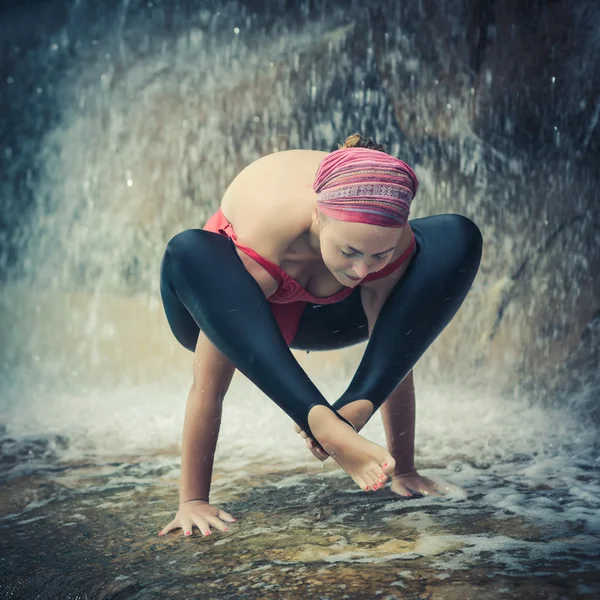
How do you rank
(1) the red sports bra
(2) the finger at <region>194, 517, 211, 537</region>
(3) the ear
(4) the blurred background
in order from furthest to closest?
1. (4) the blurred background
2. (2) the finger at <region>194, 517, 211, 537</region>
3. (1) the red sports bra
4. (3) the ear

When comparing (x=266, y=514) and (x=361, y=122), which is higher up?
(x=361, y=122)

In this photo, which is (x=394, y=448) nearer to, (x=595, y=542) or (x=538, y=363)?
(x=595, y=542)

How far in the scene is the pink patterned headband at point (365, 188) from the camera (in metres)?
1.97

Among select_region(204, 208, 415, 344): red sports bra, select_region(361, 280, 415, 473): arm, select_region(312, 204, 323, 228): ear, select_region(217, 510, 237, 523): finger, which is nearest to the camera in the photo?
select_region(312, 204, 323, 228): ear

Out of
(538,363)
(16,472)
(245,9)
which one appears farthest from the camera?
(245,9)

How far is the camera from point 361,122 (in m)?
5.52

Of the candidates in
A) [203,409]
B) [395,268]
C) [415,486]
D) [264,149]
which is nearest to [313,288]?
[395,268]

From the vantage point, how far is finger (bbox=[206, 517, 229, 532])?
2.37 meters

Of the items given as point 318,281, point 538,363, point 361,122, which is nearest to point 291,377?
point 318,281

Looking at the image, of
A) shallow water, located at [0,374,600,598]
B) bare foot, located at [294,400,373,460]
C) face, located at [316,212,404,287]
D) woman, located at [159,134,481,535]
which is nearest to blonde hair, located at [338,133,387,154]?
woman, located at [159,134,481,535]

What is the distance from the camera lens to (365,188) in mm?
1974

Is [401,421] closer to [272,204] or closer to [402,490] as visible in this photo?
[402,490]

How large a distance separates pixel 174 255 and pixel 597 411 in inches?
115

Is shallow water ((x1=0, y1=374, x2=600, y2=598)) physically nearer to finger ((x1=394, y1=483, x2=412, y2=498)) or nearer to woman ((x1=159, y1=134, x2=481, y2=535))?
finger ((x1=394, y1=483, x2=412, y2=498))
